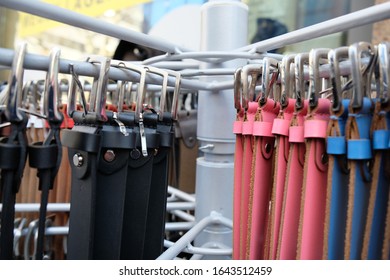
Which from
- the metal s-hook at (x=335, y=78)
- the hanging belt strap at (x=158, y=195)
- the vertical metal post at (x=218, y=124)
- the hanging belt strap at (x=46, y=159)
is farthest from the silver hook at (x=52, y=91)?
the vertical metal post at (x=218, y=124)

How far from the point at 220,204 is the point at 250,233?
263 millimetres

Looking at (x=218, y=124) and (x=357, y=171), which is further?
(x=218, y=124)

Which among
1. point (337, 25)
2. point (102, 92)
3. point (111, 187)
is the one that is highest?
point (337, 25)

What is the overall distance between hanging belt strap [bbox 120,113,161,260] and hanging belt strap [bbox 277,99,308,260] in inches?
6.2

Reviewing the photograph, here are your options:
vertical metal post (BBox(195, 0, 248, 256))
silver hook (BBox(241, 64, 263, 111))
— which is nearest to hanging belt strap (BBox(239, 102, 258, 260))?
silver hook (BBox(241, 64, 263, 111))

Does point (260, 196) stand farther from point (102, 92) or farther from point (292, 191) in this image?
point (102, 92)

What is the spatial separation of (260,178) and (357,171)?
0.40 ft

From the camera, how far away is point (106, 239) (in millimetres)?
366

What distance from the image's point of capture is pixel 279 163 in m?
0.35

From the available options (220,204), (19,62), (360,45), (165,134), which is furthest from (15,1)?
(220,204)

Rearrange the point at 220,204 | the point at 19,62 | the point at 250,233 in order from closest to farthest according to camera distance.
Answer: the point at 19,62
the point at 250,233
the point at 220,204

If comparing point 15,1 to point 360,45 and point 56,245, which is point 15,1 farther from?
point 56,245

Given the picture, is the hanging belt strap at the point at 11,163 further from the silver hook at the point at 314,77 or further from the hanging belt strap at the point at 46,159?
the silver hook at the point at 314,77

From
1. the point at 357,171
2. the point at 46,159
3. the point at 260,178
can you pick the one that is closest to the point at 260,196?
the point at 260,178
